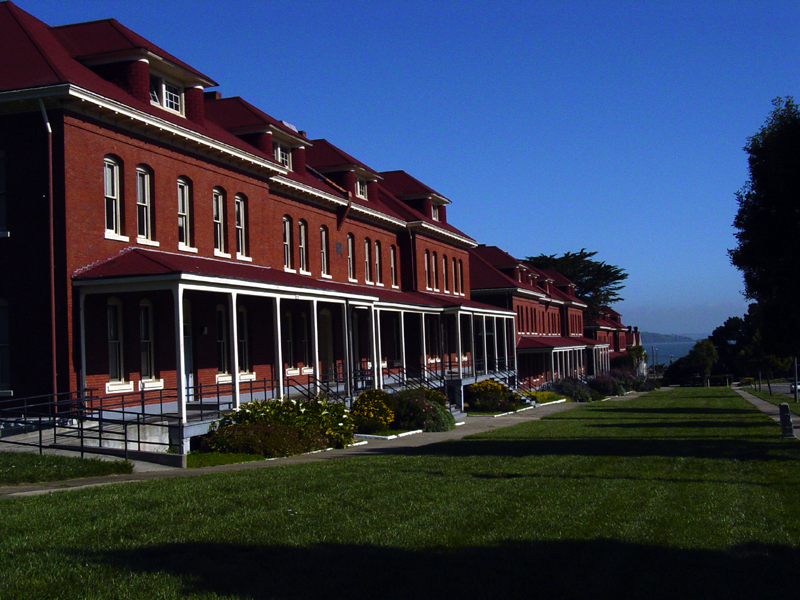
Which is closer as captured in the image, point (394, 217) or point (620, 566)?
point (620, 566)

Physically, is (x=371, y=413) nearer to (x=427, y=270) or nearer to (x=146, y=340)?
(x=146, y=340)

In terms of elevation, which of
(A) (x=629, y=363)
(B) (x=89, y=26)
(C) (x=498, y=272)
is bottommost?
(A) (x=629, y=363)

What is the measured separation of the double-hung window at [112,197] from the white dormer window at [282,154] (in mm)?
10384

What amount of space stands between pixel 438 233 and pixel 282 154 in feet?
46.7

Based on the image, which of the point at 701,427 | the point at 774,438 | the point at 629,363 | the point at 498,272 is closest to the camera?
the point at 774,438

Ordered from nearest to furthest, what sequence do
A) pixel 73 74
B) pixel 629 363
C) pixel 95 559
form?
pixel 95 559 < pixel 73 74 < pixel 629 363

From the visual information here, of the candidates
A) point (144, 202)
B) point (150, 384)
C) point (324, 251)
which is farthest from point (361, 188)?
point (150, 384)

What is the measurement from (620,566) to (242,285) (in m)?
15.0

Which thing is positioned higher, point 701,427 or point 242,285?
point 242,285

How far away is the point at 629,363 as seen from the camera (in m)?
107

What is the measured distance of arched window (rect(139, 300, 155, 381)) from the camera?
20.9 m

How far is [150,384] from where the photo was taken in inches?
819

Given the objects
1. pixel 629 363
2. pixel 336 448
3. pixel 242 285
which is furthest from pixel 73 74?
pixel 629 363

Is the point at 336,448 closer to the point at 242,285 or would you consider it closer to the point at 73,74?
the point at 242,285
